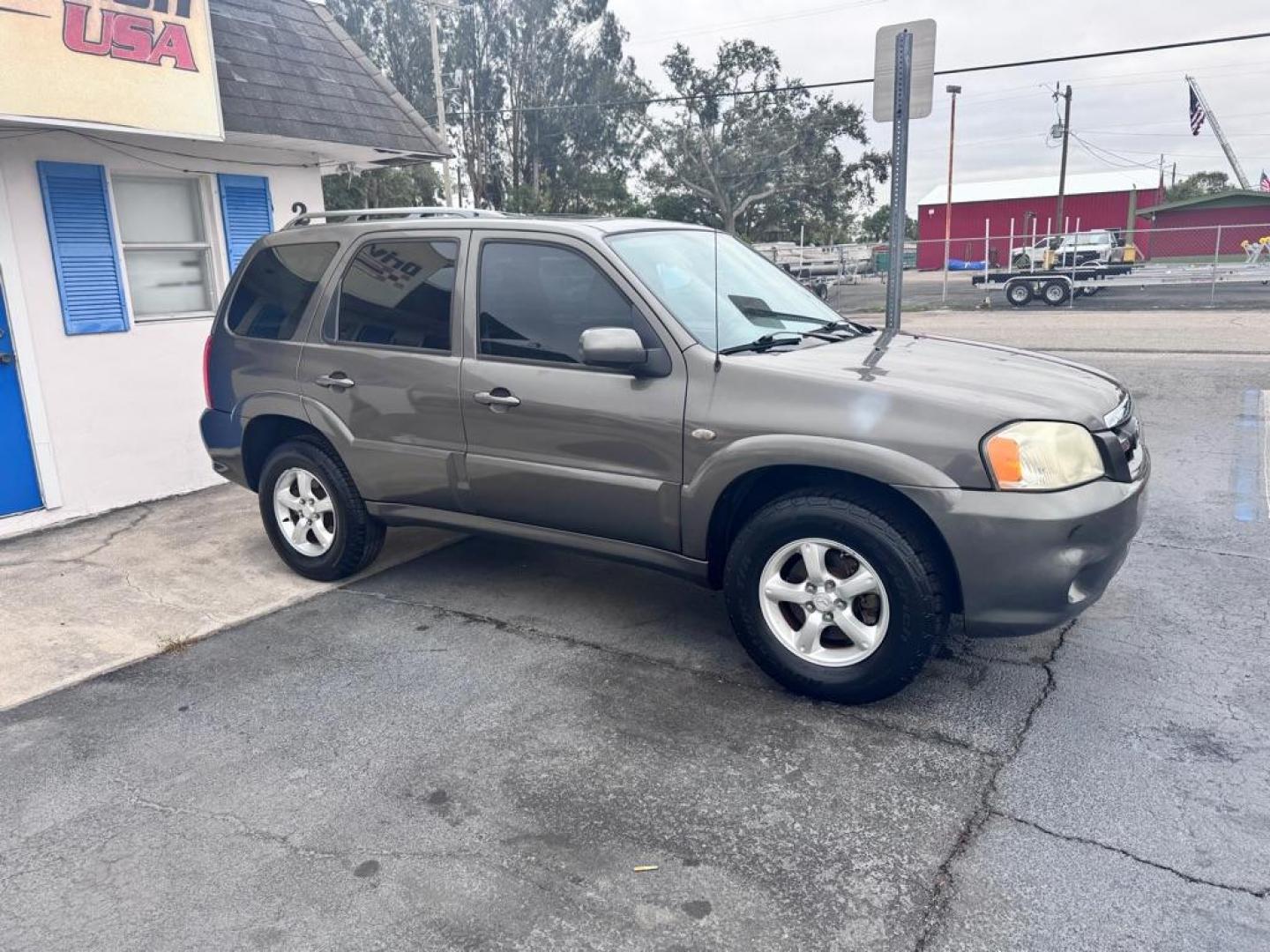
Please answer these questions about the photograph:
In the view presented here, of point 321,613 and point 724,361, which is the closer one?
point 724,361

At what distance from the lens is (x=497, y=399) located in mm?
4301

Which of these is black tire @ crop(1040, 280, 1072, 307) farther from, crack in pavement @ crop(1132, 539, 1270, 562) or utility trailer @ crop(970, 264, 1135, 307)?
crack in pavement @ crop(1132, 539, 1270, 562)

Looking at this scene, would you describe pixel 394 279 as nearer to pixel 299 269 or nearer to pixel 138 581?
pixel 299 269

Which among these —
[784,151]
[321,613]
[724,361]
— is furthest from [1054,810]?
[784,151]

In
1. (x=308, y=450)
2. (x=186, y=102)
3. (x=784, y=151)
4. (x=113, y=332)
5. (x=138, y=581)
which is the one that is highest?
(x=784, y=151)

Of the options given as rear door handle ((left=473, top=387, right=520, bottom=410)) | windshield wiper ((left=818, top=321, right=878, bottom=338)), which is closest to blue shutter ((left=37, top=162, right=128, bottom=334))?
rear door handle ((left=473, top=387, right=520, bottom=410))

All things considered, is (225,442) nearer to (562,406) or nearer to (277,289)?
(277,289)

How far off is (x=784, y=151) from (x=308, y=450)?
149ft

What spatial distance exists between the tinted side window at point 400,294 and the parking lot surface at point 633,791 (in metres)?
1.42

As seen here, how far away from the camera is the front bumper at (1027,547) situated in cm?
326

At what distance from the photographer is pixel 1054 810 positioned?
2.96 meters

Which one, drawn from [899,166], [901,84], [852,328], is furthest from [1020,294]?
[852,328]

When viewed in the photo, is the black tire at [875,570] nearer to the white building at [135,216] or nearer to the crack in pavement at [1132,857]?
the crack in pavement at [1132,857]

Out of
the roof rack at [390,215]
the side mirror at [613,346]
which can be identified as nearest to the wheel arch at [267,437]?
the roof rack at [390,215]
